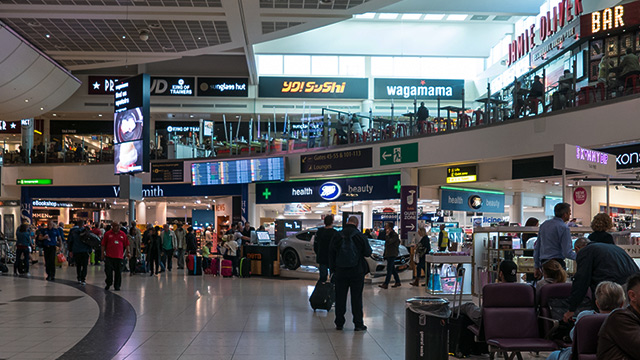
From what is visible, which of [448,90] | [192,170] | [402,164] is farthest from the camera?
[448,90]

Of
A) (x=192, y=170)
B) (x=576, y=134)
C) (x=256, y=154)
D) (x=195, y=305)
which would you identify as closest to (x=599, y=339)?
(x=195, y=305)

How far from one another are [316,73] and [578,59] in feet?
63.7

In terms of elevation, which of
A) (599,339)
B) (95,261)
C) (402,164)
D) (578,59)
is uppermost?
(578,59)

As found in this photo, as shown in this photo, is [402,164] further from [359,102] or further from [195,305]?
[359,102]

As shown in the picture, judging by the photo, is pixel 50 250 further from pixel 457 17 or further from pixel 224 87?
pixel 457 17

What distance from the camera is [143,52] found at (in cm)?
2361

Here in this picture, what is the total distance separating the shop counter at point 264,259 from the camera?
16.6 metres

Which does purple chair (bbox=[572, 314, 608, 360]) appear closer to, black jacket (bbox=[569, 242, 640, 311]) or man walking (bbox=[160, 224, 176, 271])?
black jacket (bbox=[569, 242, 640, 311])

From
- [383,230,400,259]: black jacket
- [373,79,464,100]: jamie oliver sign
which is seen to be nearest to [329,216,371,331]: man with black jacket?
[383,230,400,259]: black jacket

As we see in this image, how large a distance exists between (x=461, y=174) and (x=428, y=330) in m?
13.3

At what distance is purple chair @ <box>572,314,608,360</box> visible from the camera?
12.5 ft

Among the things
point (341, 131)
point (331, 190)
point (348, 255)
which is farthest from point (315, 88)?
point (348, 255)

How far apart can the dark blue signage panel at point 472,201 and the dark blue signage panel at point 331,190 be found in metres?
1.75

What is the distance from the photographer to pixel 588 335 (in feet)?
12.6
